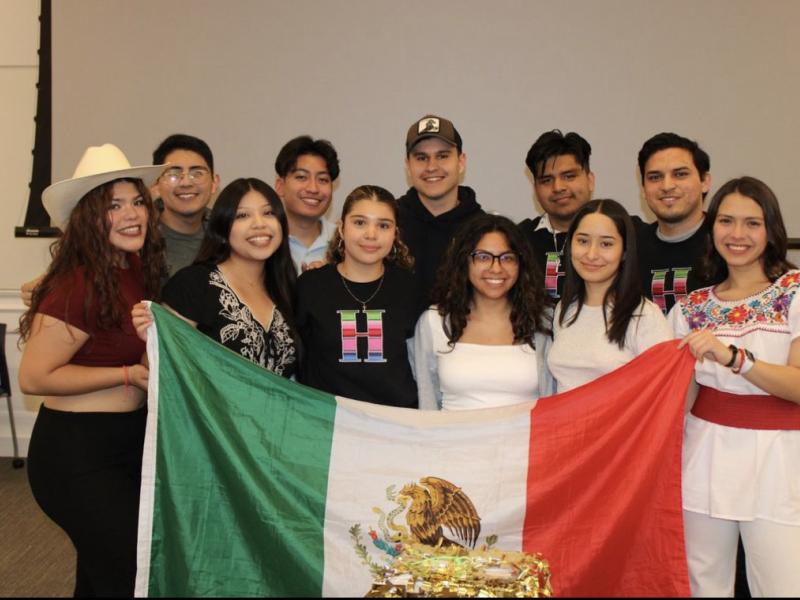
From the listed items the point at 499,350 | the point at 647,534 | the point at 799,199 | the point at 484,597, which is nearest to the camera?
the point at 484,597

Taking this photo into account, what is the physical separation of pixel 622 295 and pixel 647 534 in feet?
2.71

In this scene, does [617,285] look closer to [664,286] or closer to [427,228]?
[664,286]

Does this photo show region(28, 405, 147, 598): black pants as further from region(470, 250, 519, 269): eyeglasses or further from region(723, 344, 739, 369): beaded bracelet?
region(723, 344, 739, 369): beaded bracelet

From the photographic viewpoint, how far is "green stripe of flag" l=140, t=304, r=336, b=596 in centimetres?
241

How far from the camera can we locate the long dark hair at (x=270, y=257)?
294 cm

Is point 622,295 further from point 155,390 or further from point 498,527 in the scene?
point 155,390

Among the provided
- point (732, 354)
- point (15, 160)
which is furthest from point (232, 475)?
point (15, 160)

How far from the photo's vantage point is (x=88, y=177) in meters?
2.64

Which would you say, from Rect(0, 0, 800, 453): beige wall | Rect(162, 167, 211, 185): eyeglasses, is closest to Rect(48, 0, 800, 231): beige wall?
Rect(0, 0, 800, 453): beige wall

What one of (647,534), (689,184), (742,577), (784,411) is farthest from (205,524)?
(689,184)

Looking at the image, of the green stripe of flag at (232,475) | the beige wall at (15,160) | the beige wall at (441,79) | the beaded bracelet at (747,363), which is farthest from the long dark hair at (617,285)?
the beige wall at (15,160)

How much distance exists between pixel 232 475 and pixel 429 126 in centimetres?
200

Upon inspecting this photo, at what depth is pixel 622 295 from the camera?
110 inches

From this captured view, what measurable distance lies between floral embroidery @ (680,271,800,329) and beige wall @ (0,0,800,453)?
2.48m
